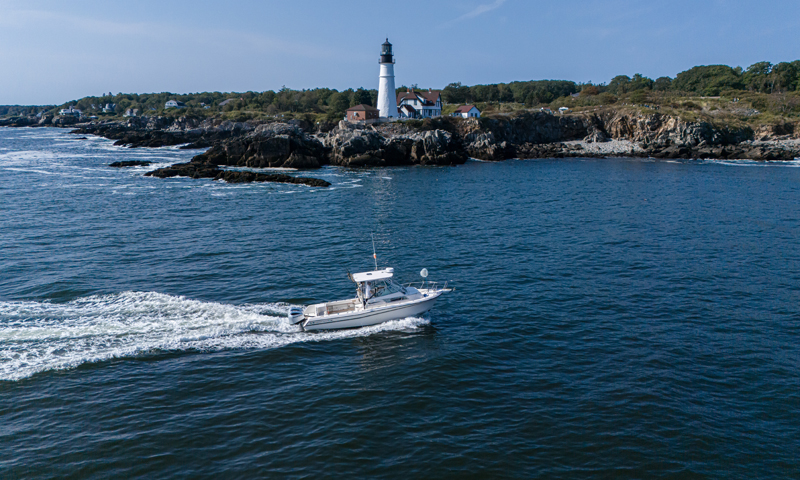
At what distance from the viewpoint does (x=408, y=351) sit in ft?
76.2

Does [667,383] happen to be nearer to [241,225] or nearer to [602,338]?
[602,338]

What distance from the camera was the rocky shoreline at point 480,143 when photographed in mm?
82938

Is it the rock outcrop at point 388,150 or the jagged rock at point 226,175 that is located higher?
the rock outcrop at point 388,150

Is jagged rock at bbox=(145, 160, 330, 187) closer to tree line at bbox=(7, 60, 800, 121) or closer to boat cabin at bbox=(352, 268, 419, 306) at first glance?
boat cabin at bbox=(352, 268, 419, 306)

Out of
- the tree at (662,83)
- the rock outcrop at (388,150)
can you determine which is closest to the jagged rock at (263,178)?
the rock outcrop at (388,150)

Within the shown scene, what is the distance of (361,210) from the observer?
2046 inches

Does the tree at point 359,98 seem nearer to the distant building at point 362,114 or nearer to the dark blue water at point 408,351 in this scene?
the distant building at point 362,114

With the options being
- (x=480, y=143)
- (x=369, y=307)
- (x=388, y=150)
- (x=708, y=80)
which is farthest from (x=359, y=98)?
(x=369, y=307)

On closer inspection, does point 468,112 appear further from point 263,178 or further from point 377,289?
point 377,289

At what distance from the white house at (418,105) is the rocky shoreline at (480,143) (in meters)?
14.1

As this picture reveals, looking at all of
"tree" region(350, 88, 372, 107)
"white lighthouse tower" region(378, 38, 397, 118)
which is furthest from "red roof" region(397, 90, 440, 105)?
"tree" region(350, 88, 372, 107)

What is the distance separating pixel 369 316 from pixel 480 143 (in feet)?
251

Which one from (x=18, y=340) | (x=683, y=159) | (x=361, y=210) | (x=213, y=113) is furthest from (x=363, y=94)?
(x=18, y=340)

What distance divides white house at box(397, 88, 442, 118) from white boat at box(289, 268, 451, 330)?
9621 centimetres
